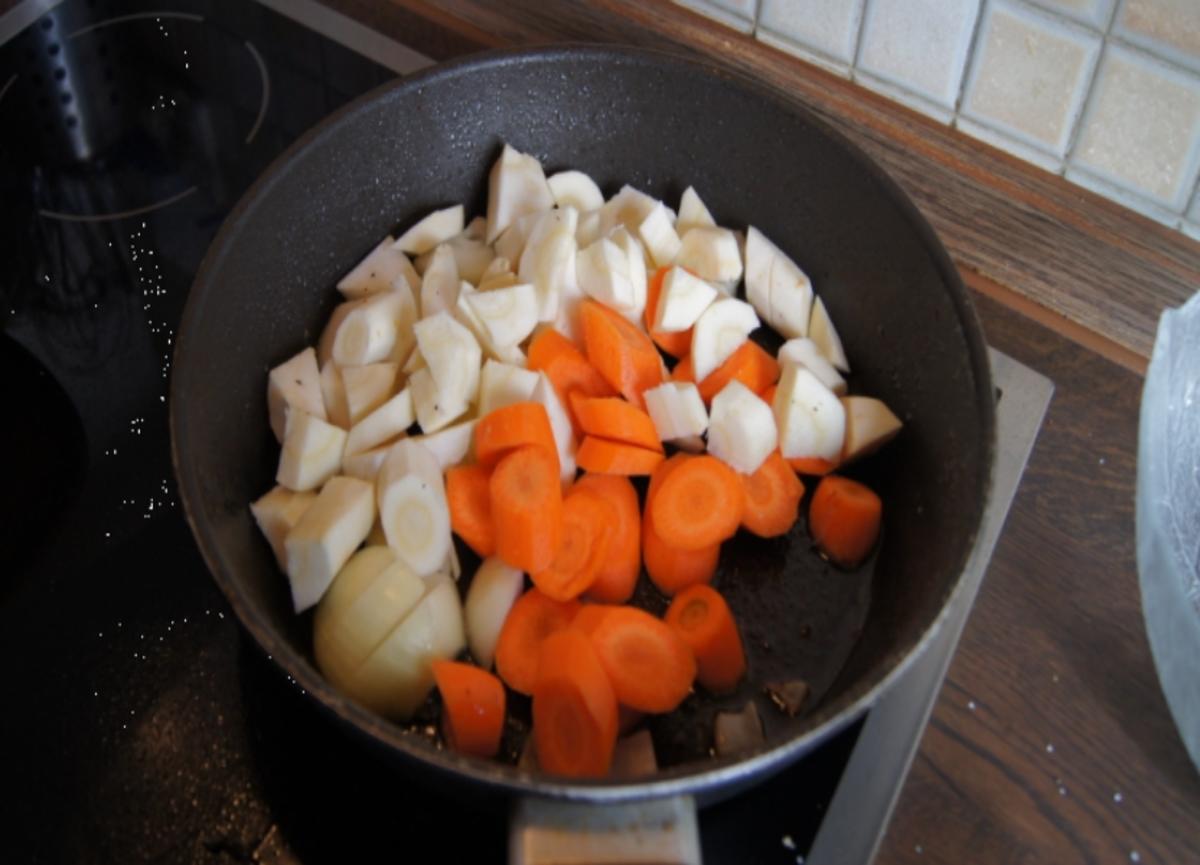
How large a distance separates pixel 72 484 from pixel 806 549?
614 mm

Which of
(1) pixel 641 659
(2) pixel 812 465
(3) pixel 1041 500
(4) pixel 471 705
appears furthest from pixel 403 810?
(3) pixel 1041 500

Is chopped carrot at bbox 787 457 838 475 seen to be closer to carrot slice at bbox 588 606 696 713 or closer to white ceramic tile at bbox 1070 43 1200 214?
carrot slice at bbox 588 606 696 713

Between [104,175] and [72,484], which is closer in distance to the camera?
[72,484]

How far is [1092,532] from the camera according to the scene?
2.97ft

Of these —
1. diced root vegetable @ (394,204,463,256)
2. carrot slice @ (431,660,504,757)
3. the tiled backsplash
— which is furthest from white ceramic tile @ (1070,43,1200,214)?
carrot slice @ (431,660,504,757)

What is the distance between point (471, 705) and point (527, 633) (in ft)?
0.29

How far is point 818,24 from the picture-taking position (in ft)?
3.51

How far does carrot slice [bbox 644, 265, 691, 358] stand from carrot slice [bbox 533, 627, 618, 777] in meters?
0.34

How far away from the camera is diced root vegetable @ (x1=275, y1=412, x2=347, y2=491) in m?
0.91

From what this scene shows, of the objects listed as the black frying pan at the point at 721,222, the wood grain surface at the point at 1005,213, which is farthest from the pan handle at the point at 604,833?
the wood grain surface at the point at 1005,213

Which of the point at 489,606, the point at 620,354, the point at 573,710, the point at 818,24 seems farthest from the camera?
the point at 818,24

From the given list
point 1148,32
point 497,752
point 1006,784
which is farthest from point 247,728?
point 1148,32

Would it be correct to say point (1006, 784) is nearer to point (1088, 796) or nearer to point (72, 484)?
point (1088, 796)

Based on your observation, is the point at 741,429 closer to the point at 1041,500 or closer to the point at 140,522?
the point at 1041,500
